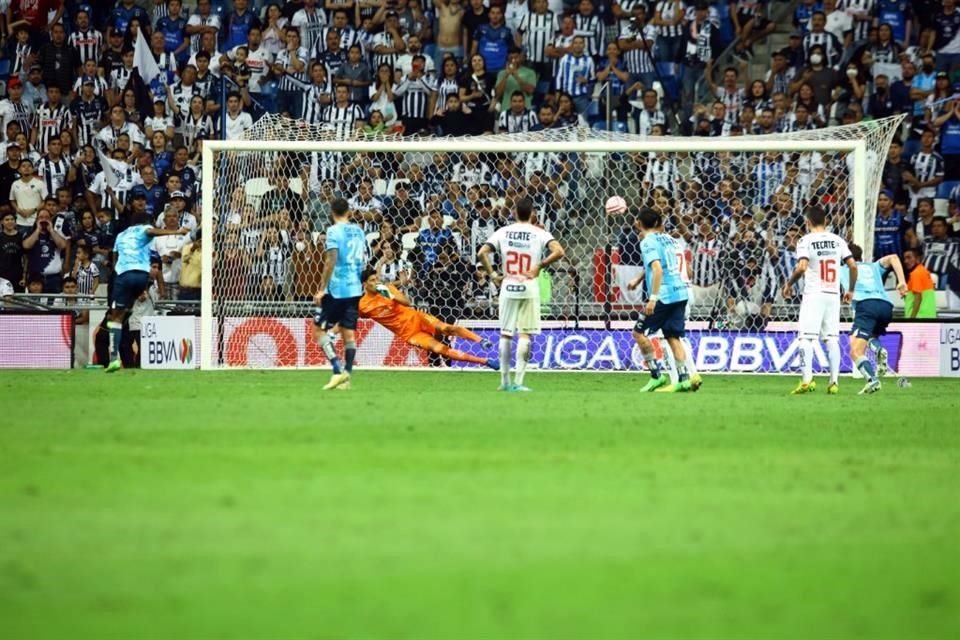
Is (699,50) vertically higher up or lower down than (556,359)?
higher up

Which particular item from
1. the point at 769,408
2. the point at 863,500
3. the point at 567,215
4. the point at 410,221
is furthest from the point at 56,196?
the point at 863,500

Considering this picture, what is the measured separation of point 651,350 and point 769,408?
429 centimetres

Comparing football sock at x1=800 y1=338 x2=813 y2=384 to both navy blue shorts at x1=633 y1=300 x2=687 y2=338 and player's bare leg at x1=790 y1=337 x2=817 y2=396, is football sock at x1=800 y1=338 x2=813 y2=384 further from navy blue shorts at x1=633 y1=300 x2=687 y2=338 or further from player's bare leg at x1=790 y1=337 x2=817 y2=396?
navy blue shorts at x1=633 y1=300 x2=687 y2=338

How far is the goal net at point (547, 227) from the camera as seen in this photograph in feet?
85.6

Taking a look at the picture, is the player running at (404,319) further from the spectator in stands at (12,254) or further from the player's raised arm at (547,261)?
the spectator in stands at (12,254)

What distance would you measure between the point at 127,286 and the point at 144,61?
8.40m

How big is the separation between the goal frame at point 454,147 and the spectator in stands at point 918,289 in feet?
7.33

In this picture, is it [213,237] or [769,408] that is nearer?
[769,408]

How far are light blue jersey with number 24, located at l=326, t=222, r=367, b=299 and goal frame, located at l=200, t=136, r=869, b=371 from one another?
20.1 feet

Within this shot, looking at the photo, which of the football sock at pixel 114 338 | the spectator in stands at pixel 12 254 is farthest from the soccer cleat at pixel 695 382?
the spectator in stands at pixel 12 254

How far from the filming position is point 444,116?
29.7 metres

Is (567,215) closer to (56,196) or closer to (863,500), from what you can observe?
(56,196)

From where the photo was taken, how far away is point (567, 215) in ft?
89.3

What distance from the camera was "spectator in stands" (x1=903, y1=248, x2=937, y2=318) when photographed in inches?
1035
